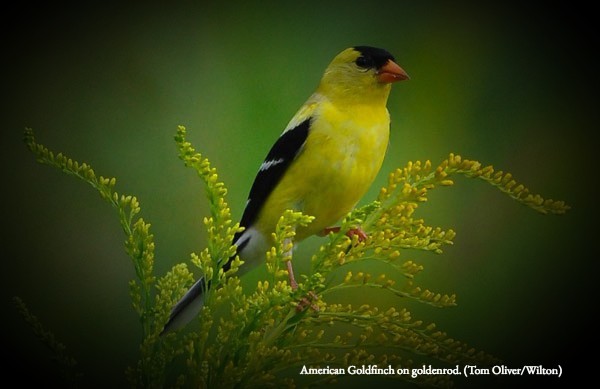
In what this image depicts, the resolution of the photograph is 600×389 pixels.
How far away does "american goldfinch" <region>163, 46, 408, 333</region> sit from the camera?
1.53 m

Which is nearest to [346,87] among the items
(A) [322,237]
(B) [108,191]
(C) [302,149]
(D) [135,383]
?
(C) [302,149]

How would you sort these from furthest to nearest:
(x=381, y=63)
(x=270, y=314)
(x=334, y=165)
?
1. (x=381, y=63)
2. (x=334, y=165)
3. (x=270, y=314)

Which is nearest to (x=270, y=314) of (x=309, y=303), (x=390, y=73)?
(x=309, y=303)

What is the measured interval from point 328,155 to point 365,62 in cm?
28

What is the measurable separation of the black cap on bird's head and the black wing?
0.67 feet

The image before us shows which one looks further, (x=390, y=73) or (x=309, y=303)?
(x=390, y=73)

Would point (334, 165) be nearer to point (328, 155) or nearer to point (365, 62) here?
point (328, 155)

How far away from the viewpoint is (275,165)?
62.9 inches

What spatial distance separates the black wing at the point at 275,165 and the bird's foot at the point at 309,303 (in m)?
0.61

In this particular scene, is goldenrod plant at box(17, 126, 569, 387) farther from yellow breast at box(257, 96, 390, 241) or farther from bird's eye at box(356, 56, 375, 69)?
bird's eye at box(356, 56, 375, 69)

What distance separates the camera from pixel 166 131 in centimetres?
191

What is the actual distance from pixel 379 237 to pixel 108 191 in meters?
0.40

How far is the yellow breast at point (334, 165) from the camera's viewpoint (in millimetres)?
1520

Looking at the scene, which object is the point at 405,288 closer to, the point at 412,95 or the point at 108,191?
the point at 108,191
